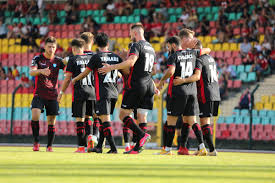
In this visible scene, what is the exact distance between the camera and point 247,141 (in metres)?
14.9

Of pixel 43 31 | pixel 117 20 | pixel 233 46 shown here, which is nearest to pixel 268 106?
pixel 233 46

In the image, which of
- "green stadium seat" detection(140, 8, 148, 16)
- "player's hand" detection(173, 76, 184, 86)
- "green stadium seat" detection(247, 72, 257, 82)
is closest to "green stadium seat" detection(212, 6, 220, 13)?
"green stadium seat" detection(140, 8, 148, 16)

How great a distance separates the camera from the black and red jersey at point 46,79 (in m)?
10.3

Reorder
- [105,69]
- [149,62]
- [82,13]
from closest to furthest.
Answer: [105,69]
[149,62]
[82,13]

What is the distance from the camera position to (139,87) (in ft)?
28.7

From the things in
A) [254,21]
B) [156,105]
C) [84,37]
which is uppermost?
[254,21]

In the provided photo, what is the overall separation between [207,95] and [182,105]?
59 cm

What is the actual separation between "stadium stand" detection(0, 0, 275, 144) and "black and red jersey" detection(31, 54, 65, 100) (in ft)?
17.2

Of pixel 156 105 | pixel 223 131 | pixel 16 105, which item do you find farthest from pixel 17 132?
pixel 223 131

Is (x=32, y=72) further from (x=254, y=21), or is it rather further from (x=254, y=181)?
(x=254, y=21)

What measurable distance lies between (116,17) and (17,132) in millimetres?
9357

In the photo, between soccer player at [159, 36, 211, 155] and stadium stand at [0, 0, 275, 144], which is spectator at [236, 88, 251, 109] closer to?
stadium stand at [0, 0, 275, 144]

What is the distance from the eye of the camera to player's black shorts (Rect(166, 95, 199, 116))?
9.04 metres

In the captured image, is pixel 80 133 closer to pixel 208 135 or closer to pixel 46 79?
pixel 46 79
